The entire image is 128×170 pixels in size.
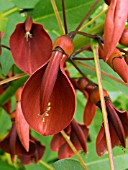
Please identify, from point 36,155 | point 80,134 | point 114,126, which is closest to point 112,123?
point 114,126

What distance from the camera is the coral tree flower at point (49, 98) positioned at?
86 cm

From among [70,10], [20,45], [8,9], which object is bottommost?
[20,45]

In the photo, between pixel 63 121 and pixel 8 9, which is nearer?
pixel 63 121

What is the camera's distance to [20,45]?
1.09 meters

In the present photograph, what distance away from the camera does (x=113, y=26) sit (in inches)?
33.5

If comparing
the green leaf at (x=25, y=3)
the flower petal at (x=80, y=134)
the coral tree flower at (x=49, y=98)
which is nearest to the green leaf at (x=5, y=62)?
the green leaf at (x=25, y=3)

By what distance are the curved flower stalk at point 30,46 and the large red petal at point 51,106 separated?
152mm

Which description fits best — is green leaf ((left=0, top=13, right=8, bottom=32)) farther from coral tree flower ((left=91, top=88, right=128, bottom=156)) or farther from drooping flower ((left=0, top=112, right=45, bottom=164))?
coral tree flower ((left=91, top=88, right=128, bottom=156))

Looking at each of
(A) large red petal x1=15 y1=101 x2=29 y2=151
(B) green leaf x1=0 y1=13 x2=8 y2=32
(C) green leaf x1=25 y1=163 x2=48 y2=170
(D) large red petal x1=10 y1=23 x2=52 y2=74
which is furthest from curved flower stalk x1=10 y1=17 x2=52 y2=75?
(C) green leaf x1=25 y1=163 x2=48 y2=170

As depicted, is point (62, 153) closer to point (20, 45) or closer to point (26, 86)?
point (20, 45)

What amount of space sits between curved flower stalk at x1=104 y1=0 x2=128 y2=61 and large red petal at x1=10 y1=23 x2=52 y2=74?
23 cm

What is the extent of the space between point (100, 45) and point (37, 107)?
0.70 feet

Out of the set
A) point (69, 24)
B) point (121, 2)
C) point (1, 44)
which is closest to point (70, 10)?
point (69, 24)

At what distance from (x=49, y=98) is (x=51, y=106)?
43 millimetres
